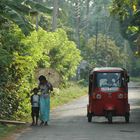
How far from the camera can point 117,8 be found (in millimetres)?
25953

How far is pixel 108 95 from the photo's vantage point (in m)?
22.9

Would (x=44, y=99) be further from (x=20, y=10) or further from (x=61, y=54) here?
(x=61, y=54)

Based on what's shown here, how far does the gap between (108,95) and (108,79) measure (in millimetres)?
815

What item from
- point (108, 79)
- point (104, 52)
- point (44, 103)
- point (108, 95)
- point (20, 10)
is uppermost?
point (104, 52)

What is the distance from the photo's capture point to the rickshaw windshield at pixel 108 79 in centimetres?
2325

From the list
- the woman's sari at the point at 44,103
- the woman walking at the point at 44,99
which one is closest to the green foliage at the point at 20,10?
the woman walking at the point at 44,99

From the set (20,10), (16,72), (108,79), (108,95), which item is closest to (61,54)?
(16,72)

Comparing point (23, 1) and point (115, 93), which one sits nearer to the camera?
point (23, 1)

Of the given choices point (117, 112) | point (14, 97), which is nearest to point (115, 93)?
point (117, 112)

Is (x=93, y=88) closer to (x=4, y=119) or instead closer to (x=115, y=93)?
(x=115, y=93)

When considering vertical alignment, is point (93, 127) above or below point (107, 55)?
below

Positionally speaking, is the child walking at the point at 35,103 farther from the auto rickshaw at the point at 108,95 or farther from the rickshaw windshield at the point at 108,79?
the rickshaw windshield at the point at 108,79

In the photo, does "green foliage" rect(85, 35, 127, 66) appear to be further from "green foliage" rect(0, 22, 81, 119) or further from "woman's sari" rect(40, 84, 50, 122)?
"woman's sari" rect(40, 84, 50, 122)

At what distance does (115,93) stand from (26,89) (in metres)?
4.15
